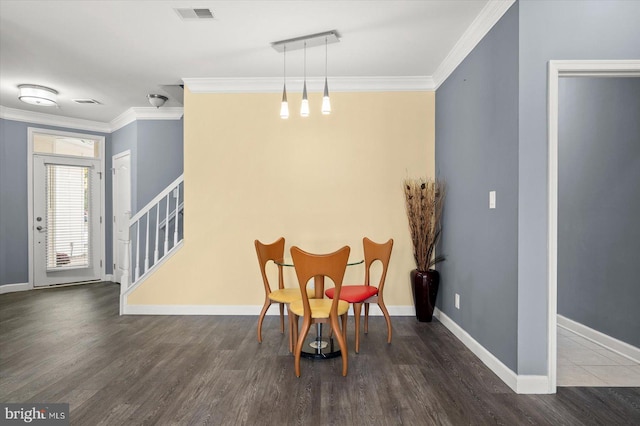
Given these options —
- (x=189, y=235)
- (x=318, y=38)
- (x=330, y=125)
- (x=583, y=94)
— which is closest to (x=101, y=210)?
(x=189, y=235)

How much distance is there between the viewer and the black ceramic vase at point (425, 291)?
3.79 m

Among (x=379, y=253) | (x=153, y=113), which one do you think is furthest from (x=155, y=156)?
(x=379, y=253)

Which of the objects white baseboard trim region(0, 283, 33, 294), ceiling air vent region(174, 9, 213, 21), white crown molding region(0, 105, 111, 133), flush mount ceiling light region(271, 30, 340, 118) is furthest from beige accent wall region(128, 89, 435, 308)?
white crown molding region(0, 105, 111, 133)

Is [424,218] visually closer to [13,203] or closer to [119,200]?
[119,200]

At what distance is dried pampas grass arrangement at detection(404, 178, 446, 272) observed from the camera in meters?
3.80

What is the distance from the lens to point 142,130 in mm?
5621

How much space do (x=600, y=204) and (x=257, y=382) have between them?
134 inches

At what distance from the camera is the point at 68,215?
593cm

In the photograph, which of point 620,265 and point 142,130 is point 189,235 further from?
point 620,265

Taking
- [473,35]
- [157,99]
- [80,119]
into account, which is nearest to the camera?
[473,35]

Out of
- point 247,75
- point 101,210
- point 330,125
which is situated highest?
point 247,75

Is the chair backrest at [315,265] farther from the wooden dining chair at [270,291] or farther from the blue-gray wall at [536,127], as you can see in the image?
the blue-gray wall at [536,127]

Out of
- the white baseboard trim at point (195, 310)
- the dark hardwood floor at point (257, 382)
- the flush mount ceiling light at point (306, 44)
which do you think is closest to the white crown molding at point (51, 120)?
the dark hardwood floor at point (257, 382)

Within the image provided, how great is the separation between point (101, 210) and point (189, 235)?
9.88 ft
